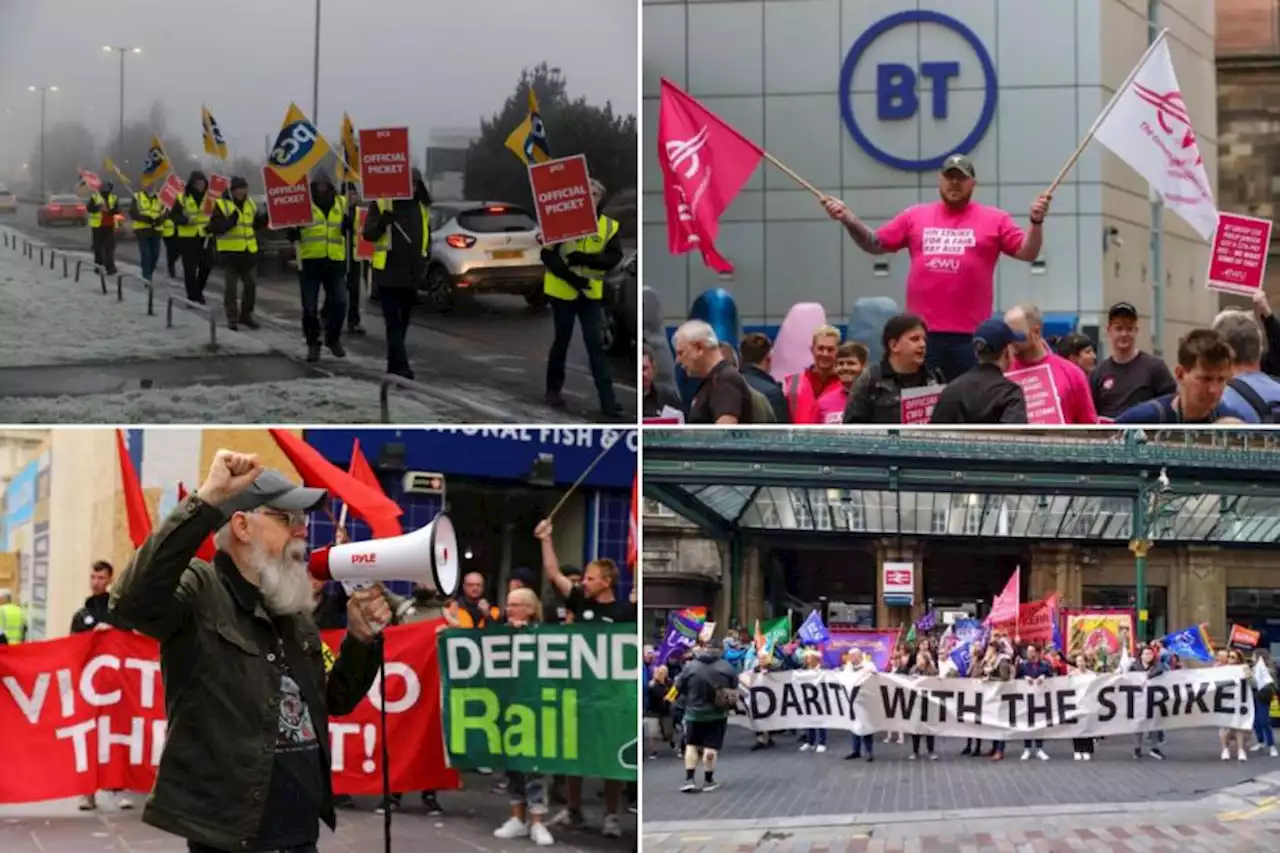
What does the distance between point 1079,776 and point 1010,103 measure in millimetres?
2275

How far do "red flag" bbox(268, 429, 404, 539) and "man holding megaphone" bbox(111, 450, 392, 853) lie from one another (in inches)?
67.8

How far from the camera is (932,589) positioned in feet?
19.3

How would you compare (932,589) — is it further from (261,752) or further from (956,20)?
(261,752)

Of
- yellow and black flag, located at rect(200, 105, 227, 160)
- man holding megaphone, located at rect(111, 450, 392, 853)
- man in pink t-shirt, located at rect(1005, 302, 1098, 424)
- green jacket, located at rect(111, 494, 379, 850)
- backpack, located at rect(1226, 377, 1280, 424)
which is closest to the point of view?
man holding megaphone, located at rect(111, 450, 392, 853)

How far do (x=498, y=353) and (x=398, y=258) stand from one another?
0.49 meters

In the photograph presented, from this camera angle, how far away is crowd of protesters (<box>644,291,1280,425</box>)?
5.64 metres

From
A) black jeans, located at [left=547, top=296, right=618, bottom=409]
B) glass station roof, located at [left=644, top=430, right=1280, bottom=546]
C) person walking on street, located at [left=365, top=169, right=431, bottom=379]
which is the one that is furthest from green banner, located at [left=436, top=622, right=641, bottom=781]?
person walking on street, located at [left=365, top=169, right=431, bottom=379]

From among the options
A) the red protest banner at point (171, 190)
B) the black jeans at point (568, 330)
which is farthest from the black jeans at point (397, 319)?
the red protest banner at point (171, 190)

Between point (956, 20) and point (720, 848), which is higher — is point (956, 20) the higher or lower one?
the higher one

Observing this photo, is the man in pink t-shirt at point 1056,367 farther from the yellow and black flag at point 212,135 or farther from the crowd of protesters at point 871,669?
the yellow and black flag at point 212,135

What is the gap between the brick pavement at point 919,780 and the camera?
590cm

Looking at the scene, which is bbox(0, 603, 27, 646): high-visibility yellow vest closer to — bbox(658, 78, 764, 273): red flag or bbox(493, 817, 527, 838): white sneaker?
bbox(493, 817, 527, 838): white sneaker

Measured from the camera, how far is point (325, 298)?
20.9ft

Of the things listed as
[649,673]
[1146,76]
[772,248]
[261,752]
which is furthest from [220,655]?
[1146,76]
